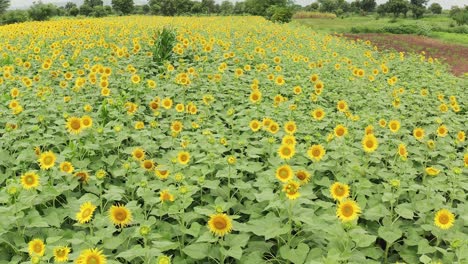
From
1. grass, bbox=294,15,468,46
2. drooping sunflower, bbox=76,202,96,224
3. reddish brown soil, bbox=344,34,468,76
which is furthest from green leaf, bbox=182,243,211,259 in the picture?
grass, bbox=294,15,468,46

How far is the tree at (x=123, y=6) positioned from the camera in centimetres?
4869

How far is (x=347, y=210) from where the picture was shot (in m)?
2.36

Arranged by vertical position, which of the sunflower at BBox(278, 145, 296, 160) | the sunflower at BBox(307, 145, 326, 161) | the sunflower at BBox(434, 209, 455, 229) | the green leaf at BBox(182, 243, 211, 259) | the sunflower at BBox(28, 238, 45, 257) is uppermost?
the sunflower at BBox(278, 145, 296, 160)

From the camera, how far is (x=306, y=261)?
2.46m

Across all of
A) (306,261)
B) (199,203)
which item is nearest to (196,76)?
(199,203)

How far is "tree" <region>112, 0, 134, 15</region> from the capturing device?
1917 inches

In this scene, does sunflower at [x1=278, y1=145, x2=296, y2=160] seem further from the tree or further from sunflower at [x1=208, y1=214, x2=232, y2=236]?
the tree

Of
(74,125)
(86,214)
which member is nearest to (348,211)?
(86,214)

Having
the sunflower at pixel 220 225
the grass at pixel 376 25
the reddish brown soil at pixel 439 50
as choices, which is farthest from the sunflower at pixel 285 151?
the grass at pixel 376 25

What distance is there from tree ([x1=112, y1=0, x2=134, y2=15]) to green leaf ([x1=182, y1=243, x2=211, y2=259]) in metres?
50.8

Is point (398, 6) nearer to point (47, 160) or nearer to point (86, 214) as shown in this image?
point (47, 160)

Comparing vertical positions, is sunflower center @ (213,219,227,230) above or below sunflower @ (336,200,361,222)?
below

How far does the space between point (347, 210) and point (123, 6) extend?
51.5m

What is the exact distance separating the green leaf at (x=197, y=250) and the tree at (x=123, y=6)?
50.8 meters
